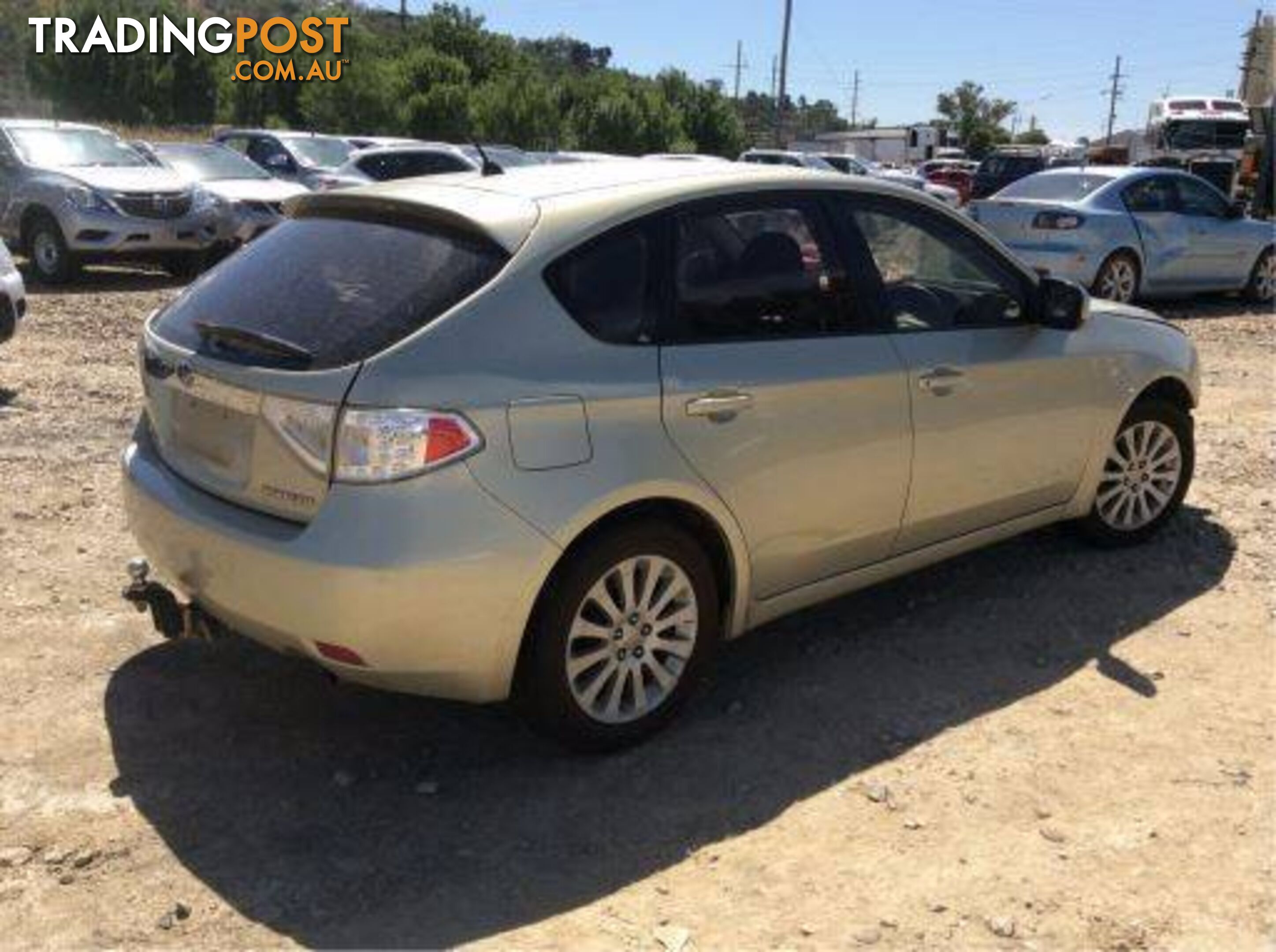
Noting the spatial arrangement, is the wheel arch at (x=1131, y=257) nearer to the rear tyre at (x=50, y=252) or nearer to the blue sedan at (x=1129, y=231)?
the blue sedan at (x=1129, y=231)

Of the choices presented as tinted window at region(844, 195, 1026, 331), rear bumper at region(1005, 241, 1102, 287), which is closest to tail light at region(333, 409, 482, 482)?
tinted window at region(844, 195, 1026, 331)

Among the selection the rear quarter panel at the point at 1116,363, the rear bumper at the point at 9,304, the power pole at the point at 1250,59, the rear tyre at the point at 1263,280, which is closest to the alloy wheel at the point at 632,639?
the rear quarter panel at the point at 1116,363

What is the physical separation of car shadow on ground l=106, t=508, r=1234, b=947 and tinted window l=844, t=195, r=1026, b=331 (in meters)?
1.13

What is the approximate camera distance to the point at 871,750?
12.8 ft

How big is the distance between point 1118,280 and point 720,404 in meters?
10.7

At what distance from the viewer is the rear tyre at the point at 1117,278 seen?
13.0 metres

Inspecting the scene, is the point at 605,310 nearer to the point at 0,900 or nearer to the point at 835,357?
the point at 835,357

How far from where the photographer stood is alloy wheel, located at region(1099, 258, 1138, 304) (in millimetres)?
13078

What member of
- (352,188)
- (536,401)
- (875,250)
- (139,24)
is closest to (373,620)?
(536,401)

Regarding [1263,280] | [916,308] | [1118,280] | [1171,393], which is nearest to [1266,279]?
[1263,280]

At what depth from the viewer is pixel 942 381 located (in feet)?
14.5

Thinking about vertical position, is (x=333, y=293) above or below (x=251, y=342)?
above

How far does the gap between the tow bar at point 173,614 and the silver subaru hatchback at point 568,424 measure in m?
0.01

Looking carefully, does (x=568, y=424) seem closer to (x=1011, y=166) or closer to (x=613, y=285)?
(x=613, y=285)
